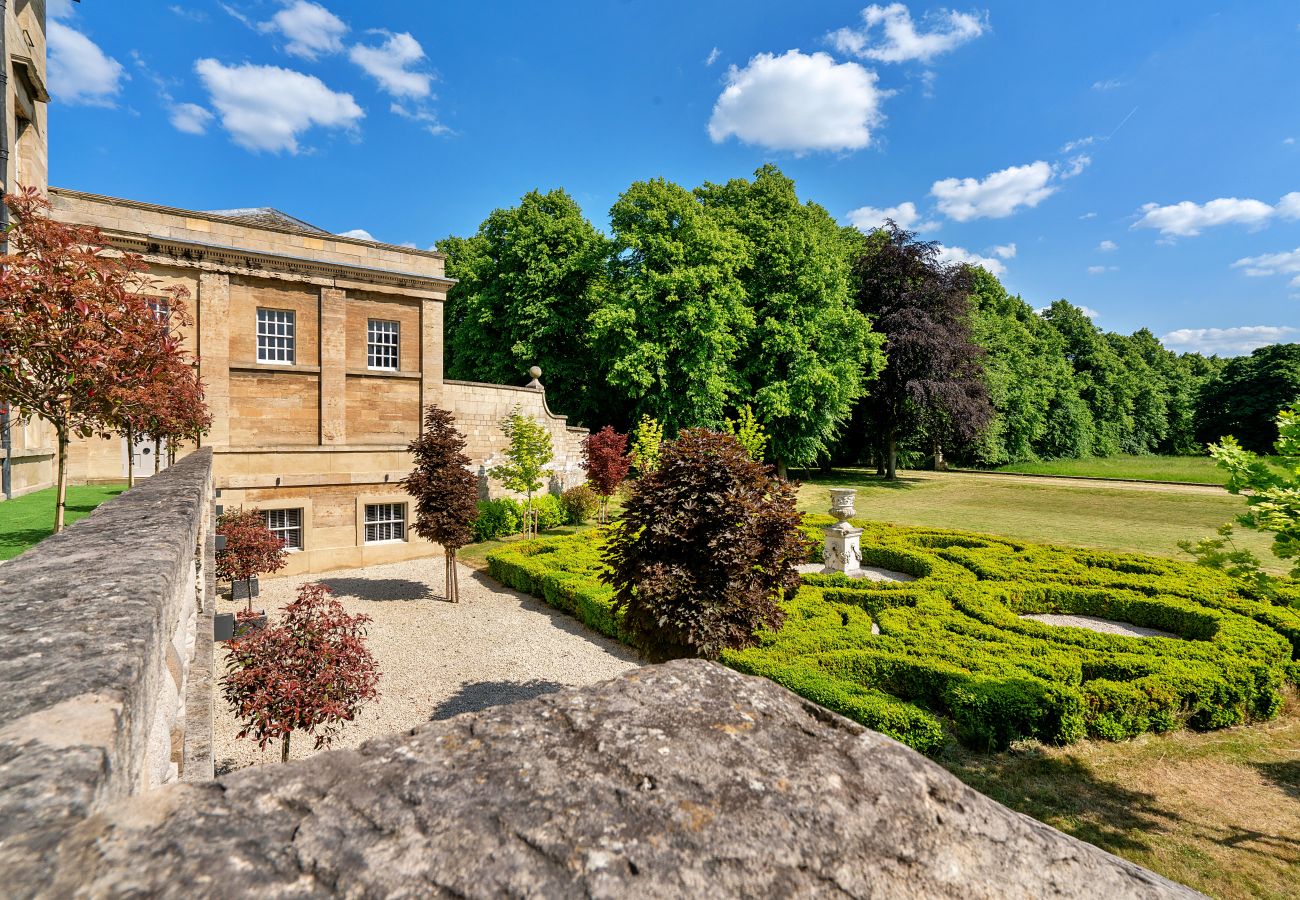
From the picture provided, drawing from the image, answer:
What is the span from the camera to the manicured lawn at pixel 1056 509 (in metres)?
20.1

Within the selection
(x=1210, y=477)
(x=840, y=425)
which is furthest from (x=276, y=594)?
(x=1210, y=477)

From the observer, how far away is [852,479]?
121 ft

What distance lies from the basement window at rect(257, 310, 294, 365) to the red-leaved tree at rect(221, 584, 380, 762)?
14.1 metres

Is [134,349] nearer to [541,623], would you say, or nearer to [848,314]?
[541,623]

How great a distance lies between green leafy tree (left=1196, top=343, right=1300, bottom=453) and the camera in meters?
46.1

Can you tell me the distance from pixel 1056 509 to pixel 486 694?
2608cm

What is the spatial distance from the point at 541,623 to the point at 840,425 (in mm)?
27820

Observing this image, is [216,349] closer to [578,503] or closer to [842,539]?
[578,503]

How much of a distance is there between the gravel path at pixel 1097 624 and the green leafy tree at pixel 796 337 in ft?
53.6

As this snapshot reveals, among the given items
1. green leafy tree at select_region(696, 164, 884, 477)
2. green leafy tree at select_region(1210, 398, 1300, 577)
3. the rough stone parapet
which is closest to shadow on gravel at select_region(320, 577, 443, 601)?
green leafy tree at select_region(1210, 398, 1300, 577)

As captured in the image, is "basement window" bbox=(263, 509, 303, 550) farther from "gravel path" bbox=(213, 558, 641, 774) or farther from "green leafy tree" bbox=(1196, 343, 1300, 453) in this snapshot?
"green leafy tree" bbox=(1196, 343, 1300, 453)

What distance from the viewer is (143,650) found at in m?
1.84

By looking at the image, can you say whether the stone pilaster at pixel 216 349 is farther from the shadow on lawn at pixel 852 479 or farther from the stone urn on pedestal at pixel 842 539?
the shadow on lawn at pixel 852 479

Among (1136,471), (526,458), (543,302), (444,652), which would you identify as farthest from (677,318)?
(1136,471)
